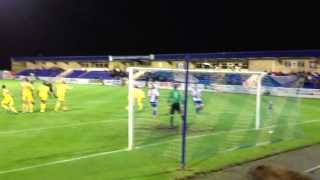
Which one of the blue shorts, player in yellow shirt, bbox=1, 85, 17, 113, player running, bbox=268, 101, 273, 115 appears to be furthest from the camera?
player in yellow shirt, bbox=1, 85, 17, 113

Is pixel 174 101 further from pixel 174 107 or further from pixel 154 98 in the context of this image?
pixel 154 98

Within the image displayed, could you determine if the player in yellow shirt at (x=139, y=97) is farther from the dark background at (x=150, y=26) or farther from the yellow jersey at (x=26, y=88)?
the dark background at (x=150, y=26)

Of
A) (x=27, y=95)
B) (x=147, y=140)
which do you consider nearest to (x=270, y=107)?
(x=147, y=140)

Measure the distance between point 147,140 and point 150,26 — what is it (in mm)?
47205

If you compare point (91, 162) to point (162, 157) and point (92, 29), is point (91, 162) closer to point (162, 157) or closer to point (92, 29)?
point (162, 157)

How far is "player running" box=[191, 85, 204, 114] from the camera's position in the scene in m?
19.4

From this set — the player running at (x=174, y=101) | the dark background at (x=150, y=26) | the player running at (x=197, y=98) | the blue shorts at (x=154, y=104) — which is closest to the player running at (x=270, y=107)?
the player running at (x=197, y=98)

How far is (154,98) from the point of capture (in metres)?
21.8

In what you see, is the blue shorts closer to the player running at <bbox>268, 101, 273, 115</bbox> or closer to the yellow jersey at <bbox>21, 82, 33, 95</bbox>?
the player running at <bbox>268, 101, 273, 115</bbox>

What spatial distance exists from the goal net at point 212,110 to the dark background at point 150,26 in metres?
31.3

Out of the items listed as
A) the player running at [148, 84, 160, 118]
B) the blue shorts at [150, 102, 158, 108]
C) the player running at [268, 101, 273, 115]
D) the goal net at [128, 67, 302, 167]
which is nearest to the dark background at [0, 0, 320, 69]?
the goal net at [128, 67, 302, 167]

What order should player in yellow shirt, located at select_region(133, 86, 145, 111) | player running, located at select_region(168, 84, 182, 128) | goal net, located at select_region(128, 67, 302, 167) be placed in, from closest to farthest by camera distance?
1. goal net, located at select_region(128, 67, 302, 167)
2. player running, located at select_region(168, 84, 182, 128)
3. player in yellow shirt, located at select_region(133, 86, 145, 111)

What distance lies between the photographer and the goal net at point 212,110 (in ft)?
58.9

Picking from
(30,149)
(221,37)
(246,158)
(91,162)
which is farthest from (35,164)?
(221,37)
